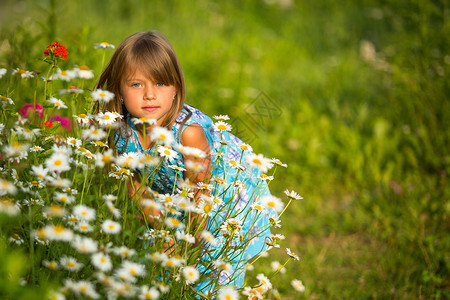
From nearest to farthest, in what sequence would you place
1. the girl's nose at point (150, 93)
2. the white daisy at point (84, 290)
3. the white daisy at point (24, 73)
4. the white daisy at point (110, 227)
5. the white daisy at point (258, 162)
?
the white daisy at point (84, 290) < the white daisy at point (110, 227) < the white daisy at point (258, 162) < the white daisy at point (24, 73) < the girl's nose at point (150, 93)

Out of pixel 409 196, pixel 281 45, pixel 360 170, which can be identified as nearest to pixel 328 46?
pixel 281 45

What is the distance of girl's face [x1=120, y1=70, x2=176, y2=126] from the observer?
1.67m

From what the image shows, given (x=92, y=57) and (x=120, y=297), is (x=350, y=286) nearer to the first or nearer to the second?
(x=120, y=297)

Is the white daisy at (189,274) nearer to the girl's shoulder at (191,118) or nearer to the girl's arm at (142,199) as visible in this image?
the girl's arm at (142,199)

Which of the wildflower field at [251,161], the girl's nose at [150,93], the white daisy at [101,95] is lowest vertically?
the wildflower field at [251,161]

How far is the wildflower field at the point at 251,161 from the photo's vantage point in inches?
42.8

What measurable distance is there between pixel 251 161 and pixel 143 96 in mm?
654

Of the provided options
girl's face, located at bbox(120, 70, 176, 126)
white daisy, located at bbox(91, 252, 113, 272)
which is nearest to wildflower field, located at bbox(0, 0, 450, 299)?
white daisy, located at bbox(91, 252, 113, 272)

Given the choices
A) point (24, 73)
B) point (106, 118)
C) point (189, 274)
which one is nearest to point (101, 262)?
point (189, 274)

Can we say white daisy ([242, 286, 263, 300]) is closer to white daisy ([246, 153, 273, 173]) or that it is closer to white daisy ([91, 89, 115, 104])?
white daisy ([246, 153, 273, 173])

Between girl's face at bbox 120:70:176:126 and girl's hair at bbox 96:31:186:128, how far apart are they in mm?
23

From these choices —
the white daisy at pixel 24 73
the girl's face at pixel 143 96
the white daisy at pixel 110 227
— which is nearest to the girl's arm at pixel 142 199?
the white daisy at pixel 110 227

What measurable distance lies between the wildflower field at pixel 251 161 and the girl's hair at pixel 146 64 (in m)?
0.09

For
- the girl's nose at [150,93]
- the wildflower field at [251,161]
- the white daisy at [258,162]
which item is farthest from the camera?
the girl's nose at [150,93]
